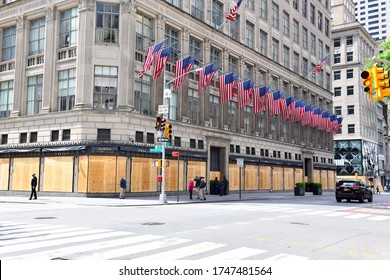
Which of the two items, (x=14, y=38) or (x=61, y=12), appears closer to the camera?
(x=61, y=12)

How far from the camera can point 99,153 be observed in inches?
1247

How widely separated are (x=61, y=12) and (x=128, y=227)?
28.5 meters

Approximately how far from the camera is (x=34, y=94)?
121 feet

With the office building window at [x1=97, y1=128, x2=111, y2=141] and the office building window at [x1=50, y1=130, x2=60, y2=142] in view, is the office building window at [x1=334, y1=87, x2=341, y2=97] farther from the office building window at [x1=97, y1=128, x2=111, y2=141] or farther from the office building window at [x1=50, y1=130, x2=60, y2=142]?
the office building window at [x1=50, y1=130, x2=60, y2=142]

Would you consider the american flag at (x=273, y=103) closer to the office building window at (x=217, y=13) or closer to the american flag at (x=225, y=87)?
the american flag at (x=225, y=87)

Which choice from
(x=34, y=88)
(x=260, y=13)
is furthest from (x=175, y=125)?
(x=260, y=13)

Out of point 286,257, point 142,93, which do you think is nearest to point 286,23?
point 142,93

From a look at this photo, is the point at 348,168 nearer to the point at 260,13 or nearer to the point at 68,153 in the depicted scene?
the point at 260,13

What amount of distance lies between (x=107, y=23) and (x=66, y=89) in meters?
6.51

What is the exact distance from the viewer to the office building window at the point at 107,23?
33.8 metres

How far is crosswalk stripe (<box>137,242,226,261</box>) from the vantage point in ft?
27.0

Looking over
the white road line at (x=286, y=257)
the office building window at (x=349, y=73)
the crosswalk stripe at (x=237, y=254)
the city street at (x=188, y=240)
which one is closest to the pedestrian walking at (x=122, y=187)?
the city street at (x=188, y=240)

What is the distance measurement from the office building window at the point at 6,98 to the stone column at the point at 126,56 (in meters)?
12.2

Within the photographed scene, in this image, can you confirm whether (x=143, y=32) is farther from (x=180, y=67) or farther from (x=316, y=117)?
(x=316, y=117)
